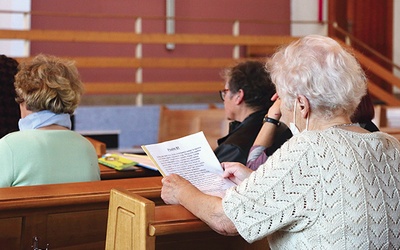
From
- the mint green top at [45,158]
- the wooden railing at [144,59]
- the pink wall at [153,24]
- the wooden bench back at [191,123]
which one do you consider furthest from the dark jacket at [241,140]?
the pink wall at [153,24]

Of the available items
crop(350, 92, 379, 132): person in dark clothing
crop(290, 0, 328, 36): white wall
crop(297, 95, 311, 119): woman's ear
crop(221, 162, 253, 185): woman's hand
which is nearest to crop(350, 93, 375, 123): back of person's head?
crop(350, 92, 379, 132): person in dark clothing

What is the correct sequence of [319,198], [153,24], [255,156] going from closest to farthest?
[319,198], [255,156], [153,24]

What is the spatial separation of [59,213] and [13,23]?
24.1ft

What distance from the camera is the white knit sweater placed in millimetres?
1852

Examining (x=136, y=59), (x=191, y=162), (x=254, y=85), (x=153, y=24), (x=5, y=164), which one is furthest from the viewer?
(x=153, y=24)

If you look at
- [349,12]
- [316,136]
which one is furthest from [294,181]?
[349,12]

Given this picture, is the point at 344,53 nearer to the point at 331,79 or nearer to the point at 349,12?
the point at 331,79

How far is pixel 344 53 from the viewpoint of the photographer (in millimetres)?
2014

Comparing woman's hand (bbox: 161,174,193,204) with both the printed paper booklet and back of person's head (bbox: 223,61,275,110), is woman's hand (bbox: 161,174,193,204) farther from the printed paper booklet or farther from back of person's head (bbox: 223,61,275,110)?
back of person's head (bbox: 223,61,275,110)

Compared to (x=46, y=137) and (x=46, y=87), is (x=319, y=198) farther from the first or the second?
(x=46, y=87)

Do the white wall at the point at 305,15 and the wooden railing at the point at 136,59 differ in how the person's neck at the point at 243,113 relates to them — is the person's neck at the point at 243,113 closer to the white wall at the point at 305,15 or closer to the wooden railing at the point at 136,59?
the wooden railing at the point at 136,59

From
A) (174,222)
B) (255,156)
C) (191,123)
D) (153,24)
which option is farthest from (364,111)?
(153,24)

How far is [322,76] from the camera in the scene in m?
1.98

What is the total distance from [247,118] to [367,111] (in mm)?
986
